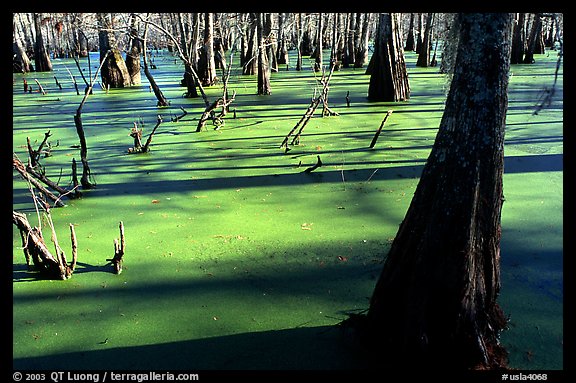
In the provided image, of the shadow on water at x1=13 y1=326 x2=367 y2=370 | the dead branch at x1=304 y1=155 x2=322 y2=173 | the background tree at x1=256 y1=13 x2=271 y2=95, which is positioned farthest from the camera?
the background tree at x1=256 y1=13 x2=271 y2=95

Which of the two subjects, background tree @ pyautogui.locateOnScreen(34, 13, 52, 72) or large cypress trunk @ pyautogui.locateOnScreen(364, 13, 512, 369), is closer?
large cypress trunk @ pyautogui.locateOnScreen(364, 13, 512, 369)

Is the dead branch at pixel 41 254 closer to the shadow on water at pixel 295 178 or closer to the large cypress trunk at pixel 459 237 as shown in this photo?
the shadow on water at pixel 295 178

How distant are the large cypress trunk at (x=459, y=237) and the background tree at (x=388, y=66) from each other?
278 inches

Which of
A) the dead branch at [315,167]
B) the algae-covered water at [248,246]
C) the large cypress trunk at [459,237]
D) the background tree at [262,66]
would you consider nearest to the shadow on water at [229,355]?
the algae-covered water at [248,246]

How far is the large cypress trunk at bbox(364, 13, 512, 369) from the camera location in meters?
1.98

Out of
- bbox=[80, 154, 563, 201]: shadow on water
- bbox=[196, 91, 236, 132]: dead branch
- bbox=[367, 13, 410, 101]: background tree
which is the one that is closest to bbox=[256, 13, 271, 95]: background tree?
bbox=[367, 13, 410, 101]: background tree

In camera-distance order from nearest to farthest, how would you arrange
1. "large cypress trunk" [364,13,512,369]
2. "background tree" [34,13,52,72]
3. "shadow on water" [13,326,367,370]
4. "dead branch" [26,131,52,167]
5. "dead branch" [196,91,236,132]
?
"large cypress trunk" [364,13,512,369], "shadow on water" [13,326,367,370], "dead branch" [26,131,52,167], "dead branch" [196,91,236,132], "background tree" [34,13,52,72]

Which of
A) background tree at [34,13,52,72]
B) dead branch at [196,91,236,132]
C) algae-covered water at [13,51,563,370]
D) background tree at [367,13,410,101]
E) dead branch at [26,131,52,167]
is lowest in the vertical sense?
algae-covered water at [13,51,563,370]

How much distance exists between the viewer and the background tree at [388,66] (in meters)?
8.77

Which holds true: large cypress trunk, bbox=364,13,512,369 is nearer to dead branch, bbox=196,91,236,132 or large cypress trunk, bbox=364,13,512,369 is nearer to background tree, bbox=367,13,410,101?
dead branch, bbox=196,91,236,132

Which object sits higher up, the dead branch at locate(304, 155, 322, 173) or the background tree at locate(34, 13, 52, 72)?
the background tree at locate(34, 13, 52, 72)

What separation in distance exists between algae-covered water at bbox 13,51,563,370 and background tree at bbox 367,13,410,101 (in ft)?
7.14
